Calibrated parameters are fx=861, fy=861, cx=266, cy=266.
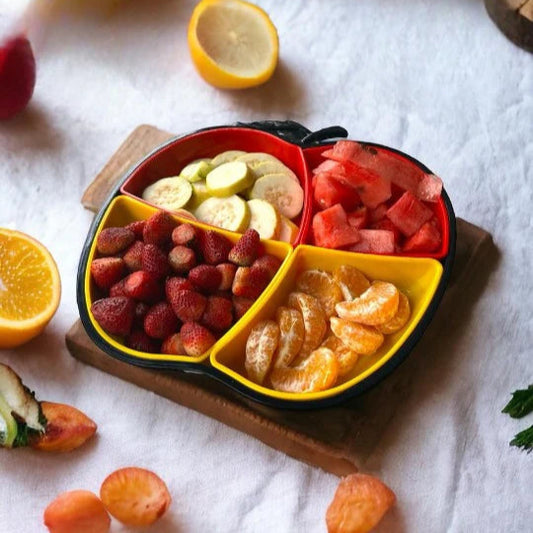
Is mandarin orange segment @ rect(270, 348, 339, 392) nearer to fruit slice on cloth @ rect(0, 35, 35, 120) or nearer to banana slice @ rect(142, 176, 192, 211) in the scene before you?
banana slice @ rect(142, 176, 192, 211)

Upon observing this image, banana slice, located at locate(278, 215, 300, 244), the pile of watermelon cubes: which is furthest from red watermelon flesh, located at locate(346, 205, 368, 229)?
banana slice, located at locate(278, 215, 300, 244)

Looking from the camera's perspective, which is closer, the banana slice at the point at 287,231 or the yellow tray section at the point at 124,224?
the yellow tray section at the point at 124,224

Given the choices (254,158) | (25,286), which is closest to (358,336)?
(254,158)

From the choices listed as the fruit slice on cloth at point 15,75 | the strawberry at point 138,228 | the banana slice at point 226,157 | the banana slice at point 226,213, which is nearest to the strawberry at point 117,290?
the strawberry at point 138,228

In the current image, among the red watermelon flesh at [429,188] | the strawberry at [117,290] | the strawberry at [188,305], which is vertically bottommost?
the strawberry at [117,290]

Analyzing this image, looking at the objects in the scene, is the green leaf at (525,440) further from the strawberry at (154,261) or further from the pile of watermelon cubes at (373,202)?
the strawberry at (154,261)

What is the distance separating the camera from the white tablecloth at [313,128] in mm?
1459

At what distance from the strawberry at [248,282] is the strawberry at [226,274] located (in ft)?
0.06

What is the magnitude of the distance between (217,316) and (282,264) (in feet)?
0.53

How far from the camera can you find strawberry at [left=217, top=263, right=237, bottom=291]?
149 centimetres

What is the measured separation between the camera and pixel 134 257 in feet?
4.95

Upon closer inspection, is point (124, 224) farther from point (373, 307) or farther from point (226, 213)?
point (373, 307)

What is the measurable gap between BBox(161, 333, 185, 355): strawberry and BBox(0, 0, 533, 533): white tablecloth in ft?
0.54

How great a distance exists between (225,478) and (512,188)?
926 millimetres
